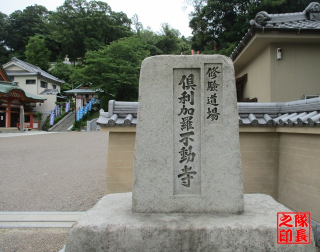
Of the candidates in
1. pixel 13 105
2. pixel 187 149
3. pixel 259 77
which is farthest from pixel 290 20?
pixel 13 105

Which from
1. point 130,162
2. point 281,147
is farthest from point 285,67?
point 130,162

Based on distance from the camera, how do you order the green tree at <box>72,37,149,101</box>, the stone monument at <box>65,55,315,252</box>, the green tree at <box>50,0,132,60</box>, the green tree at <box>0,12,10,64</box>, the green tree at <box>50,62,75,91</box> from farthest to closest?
1. the green tree at <box>0,12,10,64</box>
2. the green tree at <box>50,62,75,91</box>
3. the green tree at <box>50,0,132,60</box>
4. the green tree at <box>72,37,149,101</box>
5. the stone monument at <box>65,55,315,252</box>

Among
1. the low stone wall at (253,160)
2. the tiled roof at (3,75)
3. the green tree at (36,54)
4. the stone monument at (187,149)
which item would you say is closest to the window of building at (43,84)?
the tiled roof at (3,75)

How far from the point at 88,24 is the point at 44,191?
36251 mm

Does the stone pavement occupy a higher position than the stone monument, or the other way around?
the stone monument

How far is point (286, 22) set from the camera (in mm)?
8438

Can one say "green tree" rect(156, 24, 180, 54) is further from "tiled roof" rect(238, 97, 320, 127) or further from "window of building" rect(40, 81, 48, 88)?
"tiled roof" rect(238, 97, 320, 127)

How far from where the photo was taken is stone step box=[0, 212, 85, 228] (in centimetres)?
454

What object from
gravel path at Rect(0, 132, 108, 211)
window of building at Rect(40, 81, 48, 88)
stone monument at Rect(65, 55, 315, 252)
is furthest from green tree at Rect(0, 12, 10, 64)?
stone monument at Rect(65, 55, 315, 252)

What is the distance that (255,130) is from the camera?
5156 millimetres

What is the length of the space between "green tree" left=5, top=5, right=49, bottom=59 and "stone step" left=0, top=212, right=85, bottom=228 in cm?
4722

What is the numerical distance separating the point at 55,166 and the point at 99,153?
132 inches

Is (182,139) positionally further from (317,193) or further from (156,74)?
(317,193)

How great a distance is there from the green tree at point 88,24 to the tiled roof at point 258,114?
112 feet
